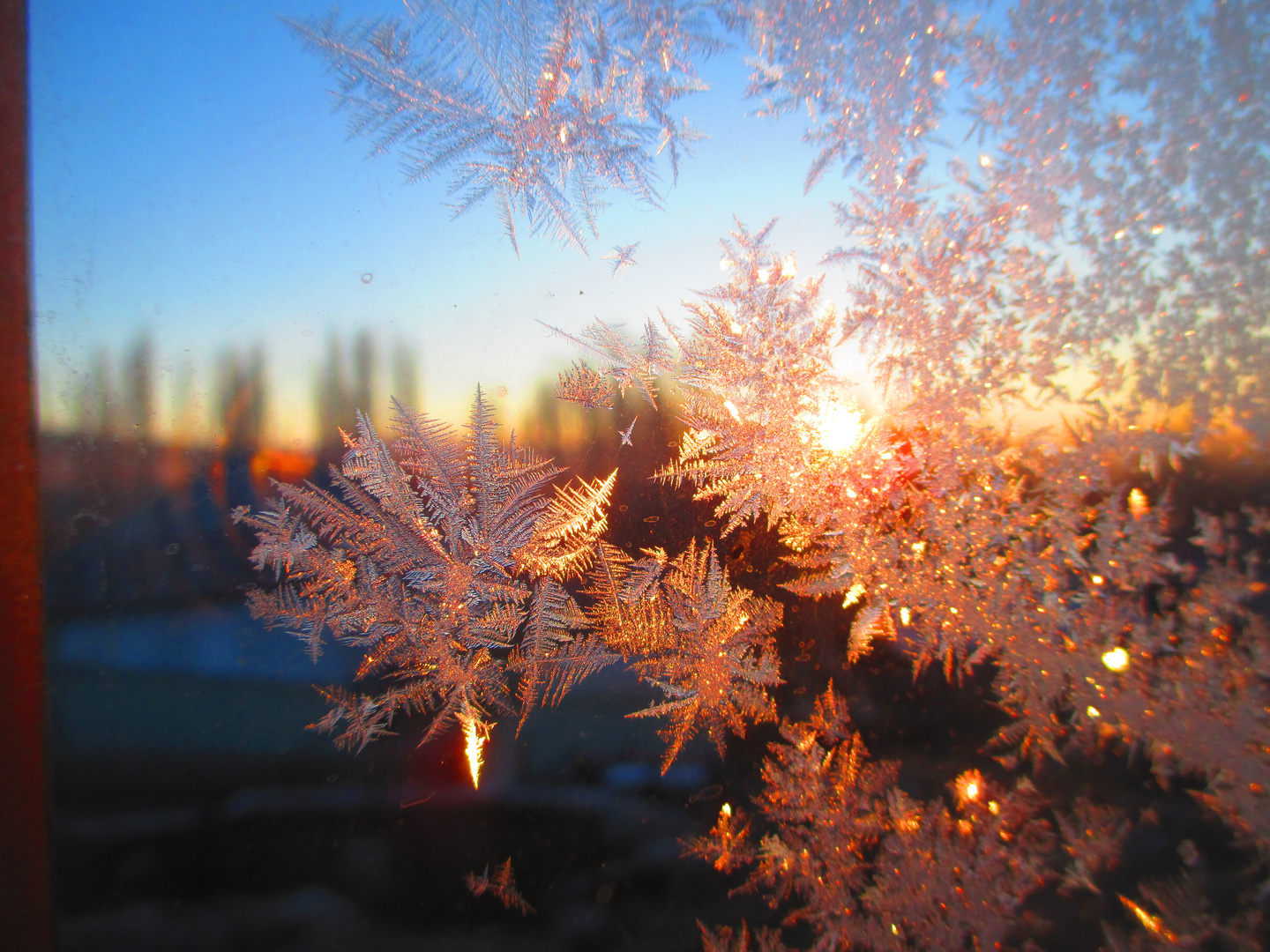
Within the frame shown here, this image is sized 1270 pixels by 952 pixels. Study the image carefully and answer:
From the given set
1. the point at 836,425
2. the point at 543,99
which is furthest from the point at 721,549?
the point at 543,99

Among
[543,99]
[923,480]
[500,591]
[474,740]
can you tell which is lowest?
[474,740]

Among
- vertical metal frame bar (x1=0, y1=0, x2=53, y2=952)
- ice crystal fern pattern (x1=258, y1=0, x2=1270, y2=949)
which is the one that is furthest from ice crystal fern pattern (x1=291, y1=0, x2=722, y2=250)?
vertical metal frame bar (x1=0, y1=0, x2=53, y2=952)

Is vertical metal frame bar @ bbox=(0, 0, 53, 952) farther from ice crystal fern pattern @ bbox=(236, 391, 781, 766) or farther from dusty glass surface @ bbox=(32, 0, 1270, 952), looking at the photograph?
ice crystal fern pattern @ bbox=(236, 391, 781, 766)

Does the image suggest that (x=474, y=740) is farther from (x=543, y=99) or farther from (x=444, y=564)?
(x=543, y=99)

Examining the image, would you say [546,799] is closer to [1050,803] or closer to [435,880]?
[435,880]

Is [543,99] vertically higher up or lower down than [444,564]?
higher up

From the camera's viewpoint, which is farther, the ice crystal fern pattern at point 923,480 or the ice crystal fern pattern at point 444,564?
the ice crystal fern pattern at point 444,564

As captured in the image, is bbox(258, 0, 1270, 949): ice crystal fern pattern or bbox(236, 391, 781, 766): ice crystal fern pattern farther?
bbox(236, 391, 781, 766): ice crystal fern pattern

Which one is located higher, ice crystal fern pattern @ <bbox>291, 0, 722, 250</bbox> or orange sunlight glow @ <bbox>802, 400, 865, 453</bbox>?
ice crystal fern pattern @ <bbox>291, 0, 722, 250</bbox>

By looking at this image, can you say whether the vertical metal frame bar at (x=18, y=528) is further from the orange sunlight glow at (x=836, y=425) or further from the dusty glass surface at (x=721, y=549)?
the orange sunlight glow at (x=836, y=425)

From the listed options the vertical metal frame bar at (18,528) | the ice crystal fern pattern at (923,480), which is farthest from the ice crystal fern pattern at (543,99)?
the vertical metal frame bar at (18,528)

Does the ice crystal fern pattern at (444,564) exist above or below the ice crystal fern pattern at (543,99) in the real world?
below
